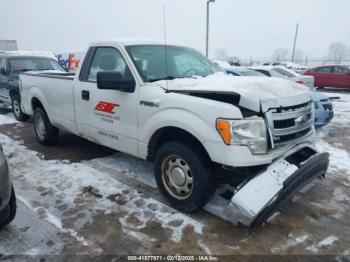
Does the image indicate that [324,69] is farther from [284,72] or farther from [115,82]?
[115,82]

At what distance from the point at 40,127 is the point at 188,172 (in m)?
3.92

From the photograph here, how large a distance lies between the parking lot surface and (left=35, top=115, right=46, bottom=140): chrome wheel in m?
1.03

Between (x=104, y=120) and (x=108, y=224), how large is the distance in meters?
1.53

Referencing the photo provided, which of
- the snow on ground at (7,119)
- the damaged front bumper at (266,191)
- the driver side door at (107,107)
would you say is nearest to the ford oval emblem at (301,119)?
the damaged front bumper at (266,191)

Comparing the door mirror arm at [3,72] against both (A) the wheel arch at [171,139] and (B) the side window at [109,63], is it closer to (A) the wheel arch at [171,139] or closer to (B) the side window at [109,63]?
(B) the side window at [109,63]

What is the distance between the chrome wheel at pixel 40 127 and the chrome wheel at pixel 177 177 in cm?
340

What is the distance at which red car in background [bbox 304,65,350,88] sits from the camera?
15898mm

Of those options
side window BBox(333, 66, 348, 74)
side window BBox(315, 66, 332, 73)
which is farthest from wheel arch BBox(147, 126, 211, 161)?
side window BBox(315, 66, 332, 73)

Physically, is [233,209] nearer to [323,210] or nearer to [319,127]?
[323,210]

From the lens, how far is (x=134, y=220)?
3.33 meters

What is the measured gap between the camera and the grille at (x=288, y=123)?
3.01 m

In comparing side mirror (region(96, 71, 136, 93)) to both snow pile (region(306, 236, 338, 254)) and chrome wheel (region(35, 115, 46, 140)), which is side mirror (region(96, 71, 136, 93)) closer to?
snow pile (region(306, 236, 338, 254))

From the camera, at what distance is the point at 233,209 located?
2.91m

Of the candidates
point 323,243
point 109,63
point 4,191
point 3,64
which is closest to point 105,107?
point 109,63
